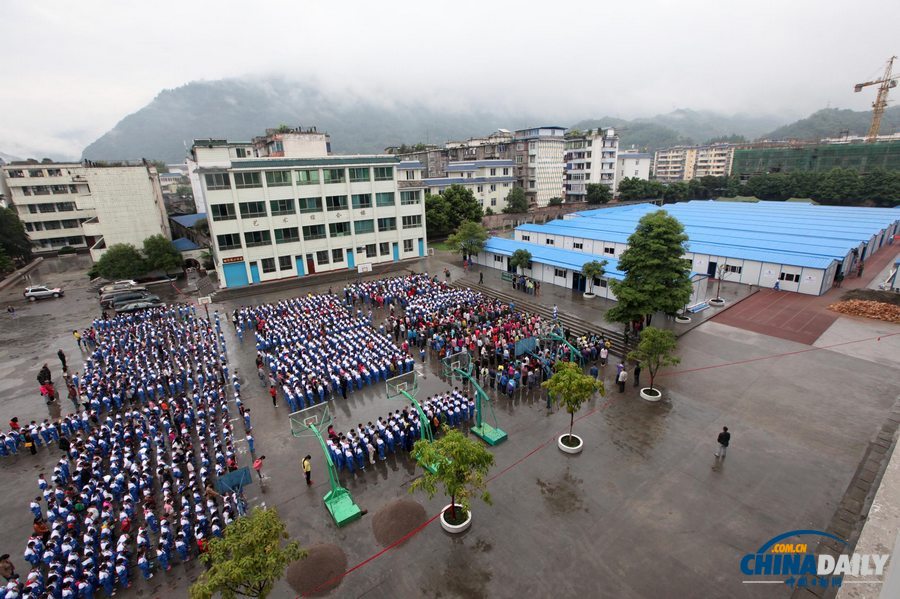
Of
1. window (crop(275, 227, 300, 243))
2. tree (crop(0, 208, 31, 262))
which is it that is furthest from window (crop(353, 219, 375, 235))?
tree (crop(0, 208, 31, 262))

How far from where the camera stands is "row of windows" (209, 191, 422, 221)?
34.8 meters

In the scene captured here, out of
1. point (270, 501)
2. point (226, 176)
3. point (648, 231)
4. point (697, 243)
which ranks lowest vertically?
point (270, 501)

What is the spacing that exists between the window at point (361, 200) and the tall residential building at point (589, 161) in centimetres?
5131

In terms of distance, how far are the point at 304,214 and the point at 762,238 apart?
128 ft

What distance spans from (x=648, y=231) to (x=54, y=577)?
2404cm

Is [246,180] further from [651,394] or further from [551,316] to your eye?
[651,394]

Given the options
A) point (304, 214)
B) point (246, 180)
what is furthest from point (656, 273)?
point (246, 180)

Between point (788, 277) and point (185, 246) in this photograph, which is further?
point (185, 246)

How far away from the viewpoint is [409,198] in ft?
142

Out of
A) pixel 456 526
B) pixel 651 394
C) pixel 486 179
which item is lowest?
pixel 651 394

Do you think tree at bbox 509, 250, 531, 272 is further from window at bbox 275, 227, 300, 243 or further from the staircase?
window at bbox 275, 227, 300, 243

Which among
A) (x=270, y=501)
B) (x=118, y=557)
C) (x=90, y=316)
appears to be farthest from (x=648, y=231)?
(x=90, y=316)

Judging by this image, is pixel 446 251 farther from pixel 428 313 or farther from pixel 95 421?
pixel 95 421

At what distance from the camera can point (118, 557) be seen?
10.3 meters
